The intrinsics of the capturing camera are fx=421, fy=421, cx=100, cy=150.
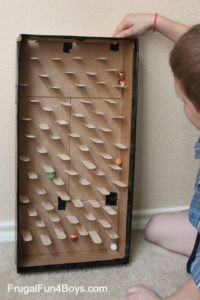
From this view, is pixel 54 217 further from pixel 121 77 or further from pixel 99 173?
pixel 121 77

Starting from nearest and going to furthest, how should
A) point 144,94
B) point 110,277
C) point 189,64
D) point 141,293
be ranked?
point 189,64 → point 141,293 → point 110,277 → point 144,94

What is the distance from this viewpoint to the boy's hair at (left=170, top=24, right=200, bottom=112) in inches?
24.1

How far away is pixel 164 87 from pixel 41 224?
0.43 metres

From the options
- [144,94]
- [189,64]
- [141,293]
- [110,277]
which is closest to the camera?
[189,64]

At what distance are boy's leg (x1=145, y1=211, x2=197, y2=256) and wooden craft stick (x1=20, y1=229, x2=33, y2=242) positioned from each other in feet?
0.95

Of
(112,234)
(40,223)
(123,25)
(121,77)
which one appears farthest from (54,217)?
(123,25)

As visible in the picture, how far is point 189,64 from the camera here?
2.02ft

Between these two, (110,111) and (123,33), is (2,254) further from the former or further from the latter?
(123,33)

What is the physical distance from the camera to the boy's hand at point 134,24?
2.93ft

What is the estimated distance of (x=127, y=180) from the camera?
917 millimetres

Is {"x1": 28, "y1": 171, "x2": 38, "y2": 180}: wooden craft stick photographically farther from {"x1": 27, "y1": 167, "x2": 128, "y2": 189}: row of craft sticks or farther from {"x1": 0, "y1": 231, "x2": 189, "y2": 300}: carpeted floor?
{"x1": 0, "y1": 231, "x2": 189, "y2": 300}: carpeted floor

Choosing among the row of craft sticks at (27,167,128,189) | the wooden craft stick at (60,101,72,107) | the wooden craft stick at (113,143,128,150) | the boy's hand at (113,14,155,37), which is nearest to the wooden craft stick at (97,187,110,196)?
the row of craft sticks at (27,167,128,189)

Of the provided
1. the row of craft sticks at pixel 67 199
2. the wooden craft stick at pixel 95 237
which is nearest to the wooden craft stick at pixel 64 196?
the row of craft sticks at pixel 67 199

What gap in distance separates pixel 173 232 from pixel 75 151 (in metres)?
0.30
